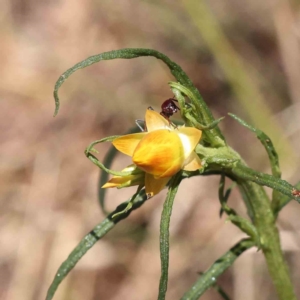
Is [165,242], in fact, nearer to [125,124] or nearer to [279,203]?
[279,203]

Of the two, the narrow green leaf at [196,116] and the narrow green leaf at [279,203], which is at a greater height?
the narrow green leaf at [196,116]

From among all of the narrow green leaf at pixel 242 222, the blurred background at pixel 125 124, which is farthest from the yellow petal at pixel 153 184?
the blurred background at pixel 125 124

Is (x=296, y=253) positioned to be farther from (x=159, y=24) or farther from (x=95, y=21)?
(x=95, y=21)

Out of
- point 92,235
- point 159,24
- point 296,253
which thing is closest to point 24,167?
point 159,24

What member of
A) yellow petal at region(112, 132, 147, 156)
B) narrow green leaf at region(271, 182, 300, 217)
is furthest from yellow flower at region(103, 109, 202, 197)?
narrow green leaf at region(271, 182, 300, 217)

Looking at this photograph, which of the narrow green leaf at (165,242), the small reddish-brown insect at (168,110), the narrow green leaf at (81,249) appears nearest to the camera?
the narrow green leaf at (165,242)

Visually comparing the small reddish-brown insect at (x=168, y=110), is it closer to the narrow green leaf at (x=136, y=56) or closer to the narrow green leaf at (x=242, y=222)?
the narrow green leaf at (x=136, y=56)

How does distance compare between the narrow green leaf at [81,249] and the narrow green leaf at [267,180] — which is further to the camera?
the narrow green leaf at [81,249]
